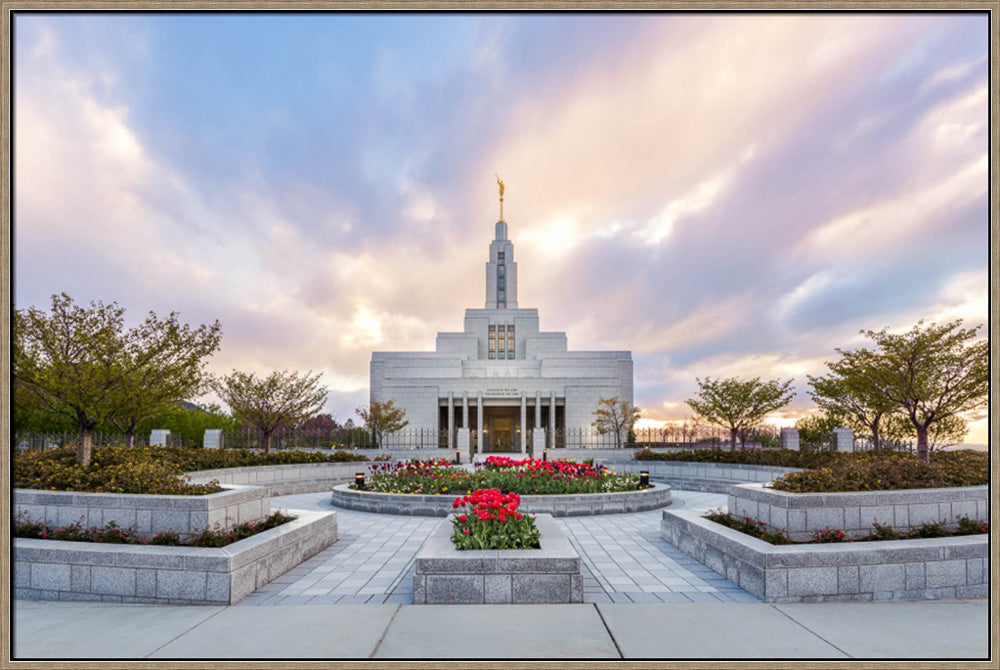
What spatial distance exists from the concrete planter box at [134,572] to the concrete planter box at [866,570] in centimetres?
663

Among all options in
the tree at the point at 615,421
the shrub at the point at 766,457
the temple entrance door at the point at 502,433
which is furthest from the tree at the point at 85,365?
the temple entrance door at the point at 502,433

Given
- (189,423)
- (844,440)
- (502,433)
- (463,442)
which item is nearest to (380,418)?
(463,442)

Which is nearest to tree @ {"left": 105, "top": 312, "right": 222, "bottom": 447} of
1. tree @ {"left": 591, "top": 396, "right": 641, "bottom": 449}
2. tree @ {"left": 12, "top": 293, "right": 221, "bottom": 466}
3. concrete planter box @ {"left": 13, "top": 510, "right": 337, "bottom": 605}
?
tree @ {"left": 12, "top": 293, "right": 221, "bottom": 466}

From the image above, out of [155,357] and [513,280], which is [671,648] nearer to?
[155,357]

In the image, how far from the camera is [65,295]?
9328mm

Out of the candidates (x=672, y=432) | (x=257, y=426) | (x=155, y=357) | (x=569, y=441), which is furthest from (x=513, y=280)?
(x=155, y=357)

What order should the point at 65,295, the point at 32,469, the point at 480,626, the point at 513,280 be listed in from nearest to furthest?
the point at 480,626 → the point at 32,469 → the point at 65,295 → the point at 513,280

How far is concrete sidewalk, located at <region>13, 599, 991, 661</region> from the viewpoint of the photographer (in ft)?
15.5

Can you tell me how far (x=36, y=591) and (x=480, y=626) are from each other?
5901mm

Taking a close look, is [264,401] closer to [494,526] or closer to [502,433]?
[494,526]

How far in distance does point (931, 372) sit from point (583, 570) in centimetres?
1440

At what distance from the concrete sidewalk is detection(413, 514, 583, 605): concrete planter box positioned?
6.2 inches

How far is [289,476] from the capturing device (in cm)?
1867

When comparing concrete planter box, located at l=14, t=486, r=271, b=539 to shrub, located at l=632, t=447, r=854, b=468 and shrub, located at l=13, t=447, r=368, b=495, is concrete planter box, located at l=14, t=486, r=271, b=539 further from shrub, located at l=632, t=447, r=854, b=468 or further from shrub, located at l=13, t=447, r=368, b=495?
shrub, located at l=632, t=447, r=854, b=468
